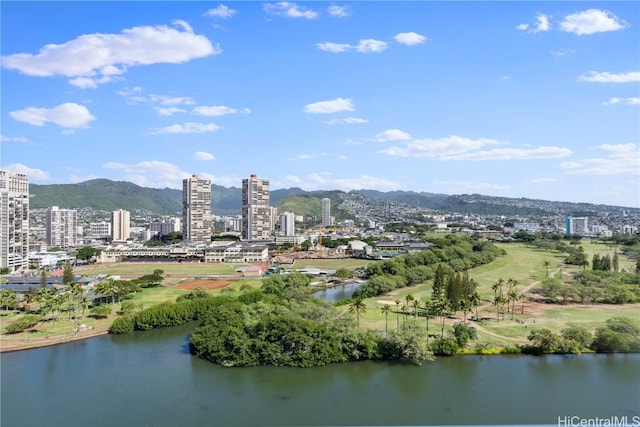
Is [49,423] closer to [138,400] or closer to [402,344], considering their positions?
[138,400]

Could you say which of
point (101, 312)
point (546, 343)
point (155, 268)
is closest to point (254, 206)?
point (155, 268)

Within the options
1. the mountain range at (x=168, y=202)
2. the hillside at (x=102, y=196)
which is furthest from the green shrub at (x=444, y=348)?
the hillside at (x=102, y=196)

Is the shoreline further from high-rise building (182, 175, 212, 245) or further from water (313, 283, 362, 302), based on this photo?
high-rise building (182, 175, 212, 245)

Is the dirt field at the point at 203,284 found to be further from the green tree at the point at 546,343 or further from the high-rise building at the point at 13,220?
the green tree at the point at 546,343

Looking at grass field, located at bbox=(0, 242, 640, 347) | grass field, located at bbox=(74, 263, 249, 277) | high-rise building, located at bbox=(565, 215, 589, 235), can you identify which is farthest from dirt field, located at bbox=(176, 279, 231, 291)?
high-rise building, located at bbox=(565, 215, 589, 235)

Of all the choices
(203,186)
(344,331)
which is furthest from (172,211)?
(344,331)

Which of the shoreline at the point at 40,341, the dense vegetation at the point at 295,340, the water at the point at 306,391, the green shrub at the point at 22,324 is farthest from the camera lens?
the green shrub at the point at 22,324

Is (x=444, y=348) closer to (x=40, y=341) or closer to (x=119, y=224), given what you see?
(x=40, y=341)
